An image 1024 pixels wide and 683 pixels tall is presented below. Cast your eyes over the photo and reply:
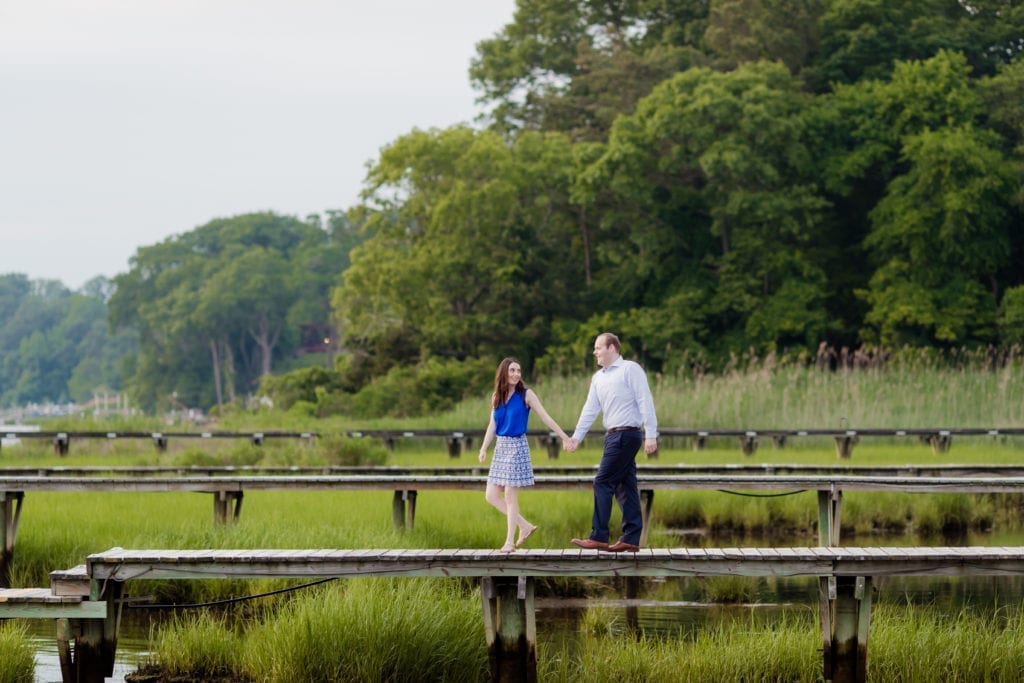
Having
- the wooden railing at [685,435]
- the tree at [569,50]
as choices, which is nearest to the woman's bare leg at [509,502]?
the wooden railing at [685,435]

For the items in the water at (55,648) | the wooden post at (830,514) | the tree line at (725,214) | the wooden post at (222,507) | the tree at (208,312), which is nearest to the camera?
the water at (55,648)

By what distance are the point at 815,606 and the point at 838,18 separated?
117 feet

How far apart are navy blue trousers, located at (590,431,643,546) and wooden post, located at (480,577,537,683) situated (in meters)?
0.88

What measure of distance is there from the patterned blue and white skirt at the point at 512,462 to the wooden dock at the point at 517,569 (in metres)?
0.93

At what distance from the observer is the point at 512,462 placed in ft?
34.0

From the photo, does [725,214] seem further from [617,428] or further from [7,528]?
[617,428]

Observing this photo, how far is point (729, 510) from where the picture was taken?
18.5m

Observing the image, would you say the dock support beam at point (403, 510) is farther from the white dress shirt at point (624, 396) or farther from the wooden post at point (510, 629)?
the wooden post at point (510, 629)

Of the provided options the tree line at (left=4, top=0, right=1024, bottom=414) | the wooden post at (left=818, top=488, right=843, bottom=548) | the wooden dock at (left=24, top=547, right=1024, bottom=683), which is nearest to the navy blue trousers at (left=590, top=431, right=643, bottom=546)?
the wooden dock at (left=24, top=547, right=1024, bottom=683)

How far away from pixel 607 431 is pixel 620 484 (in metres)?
0.38

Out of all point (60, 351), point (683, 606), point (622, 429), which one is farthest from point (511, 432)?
point (60, 351)

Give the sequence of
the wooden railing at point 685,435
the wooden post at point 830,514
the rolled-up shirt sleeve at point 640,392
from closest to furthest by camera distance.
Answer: the rolled-up shirt sleeve at point 640,392 < the wooden post at point 830,514 < the wooden railing at point 685,435

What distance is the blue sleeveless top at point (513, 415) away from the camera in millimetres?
10273

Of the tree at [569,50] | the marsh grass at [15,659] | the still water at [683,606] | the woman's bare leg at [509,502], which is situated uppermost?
the tree at [569,50]
